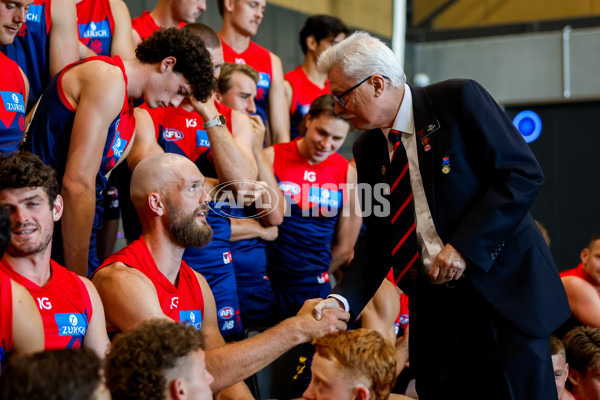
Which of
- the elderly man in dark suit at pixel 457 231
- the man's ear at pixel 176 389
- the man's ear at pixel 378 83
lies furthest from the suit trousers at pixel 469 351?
the man's ear at pixel 176 389

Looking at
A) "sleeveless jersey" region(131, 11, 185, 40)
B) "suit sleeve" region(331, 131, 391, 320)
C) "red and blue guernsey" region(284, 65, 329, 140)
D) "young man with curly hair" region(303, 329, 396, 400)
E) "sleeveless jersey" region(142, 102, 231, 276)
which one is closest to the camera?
"young man with curly hair" region(303, 329, 396, 400)

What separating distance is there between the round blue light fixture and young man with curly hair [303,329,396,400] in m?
8.15

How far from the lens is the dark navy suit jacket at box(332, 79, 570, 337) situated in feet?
8.64

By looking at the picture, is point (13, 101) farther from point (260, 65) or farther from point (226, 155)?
point (260, 65)

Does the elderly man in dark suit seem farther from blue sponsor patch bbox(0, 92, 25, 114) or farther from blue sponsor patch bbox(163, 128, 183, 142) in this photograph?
blue sponsor patch bbox(163, 128, 183, 142)

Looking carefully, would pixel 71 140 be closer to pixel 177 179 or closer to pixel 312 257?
pixel 177 179

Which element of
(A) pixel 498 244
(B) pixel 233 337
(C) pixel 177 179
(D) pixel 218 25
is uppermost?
(D) pixel 218 25

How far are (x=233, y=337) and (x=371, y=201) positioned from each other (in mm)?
1472

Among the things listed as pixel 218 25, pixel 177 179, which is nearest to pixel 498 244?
pixel 177 179

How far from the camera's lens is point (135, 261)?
10.7 ft

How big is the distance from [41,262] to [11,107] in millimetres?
947

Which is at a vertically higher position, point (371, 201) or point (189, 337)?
point (371, 201)

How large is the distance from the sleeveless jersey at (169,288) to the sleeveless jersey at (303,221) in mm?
1624

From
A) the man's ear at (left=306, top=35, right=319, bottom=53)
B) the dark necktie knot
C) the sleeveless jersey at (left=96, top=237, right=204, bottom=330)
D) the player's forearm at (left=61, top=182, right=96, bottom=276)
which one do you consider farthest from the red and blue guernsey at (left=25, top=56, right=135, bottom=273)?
the man's ear at (left=306, top=35, right=319, bottom=53)
